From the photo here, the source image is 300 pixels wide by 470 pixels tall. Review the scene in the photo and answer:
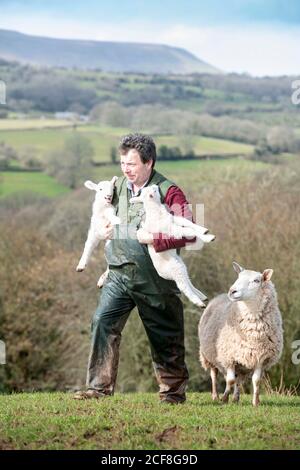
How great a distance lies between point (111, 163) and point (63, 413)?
43.5m

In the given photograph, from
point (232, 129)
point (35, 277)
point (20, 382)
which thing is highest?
point (232, 129)

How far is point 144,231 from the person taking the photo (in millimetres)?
9016

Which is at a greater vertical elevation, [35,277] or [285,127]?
[285,127]

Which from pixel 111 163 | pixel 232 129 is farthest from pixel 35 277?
pixel 232 129

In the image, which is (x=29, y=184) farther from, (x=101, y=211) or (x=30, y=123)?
(x=101, y=211)

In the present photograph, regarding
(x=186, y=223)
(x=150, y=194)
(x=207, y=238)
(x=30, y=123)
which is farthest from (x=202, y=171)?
(x=207, y=238)

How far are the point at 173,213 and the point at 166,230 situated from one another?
218mm

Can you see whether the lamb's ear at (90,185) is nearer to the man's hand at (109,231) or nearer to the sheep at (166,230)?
the man's hand at (109,231)

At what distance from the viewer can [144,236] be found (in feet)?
29.5

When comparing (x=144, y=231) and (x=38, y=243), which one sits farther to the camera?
(x=38, y=243)

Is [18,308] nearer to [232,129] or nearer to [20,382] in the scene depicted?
[20,382]

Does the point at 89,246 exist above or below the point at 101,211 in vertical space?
below

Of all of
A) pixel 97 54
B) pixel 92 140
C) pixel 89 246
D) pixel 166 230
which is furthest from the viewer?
pixel 97 54

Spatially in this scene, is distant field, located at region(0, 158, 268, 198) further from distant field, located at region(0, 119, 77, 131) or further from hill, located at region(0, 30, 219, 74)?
hill, located at region(0, 30, 219, 74)
